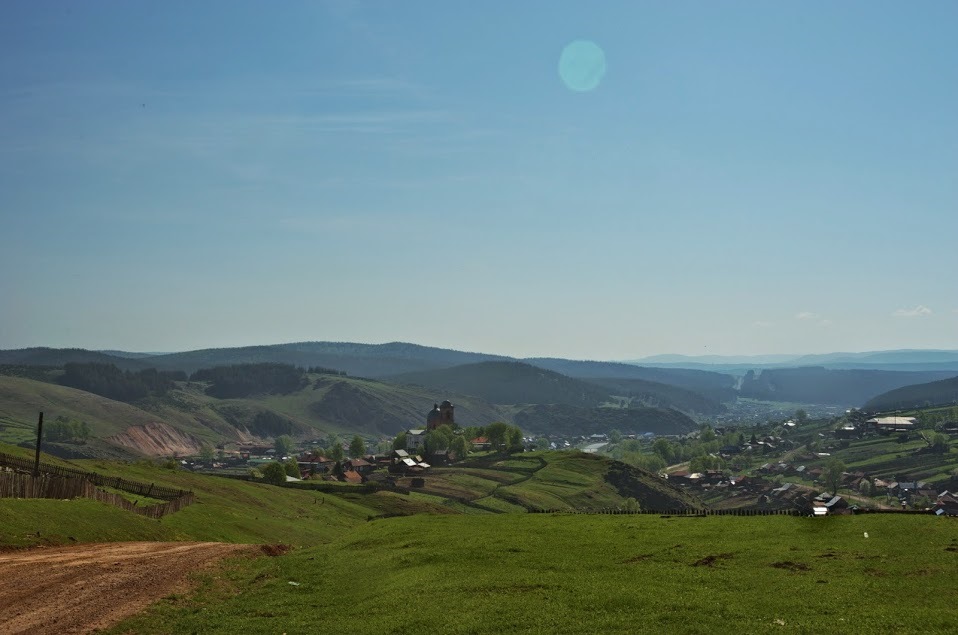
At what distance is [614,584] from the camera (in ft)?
114

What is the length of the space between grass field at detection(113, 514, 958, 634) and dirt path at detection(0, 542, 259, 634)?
66.0 inches

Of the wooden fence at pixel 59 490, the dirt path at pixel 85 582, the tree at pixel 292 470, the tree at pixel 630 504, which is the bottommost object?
the tree at pixel 630 504

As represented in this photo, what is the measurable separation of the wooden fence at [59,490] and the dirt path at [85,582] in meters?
11.0

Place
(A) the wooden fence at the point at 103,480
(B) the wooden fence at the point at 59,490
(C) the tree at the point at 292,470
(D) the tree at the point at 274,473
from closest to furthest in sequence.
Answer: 1. (B) the wooden fence at the point at 59,490
2. (A) the wooden fence at the point at 103,480
3. (D) the tree at the point at 274,473
4. (C) the tree at the point at 292,470

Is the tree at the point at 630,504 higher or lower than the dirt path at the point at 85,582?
lower

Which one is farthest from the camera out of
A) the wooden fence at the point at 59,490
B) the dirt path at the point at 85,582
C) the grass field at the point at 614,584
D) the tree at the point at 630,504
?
the tree at the point at 630,504

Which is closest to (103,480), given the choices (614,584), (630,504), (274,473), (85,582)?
(85,582)

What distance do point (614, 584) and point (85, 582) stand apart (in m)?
23.3

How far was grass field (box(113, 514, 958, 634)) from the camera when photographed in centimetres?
2869

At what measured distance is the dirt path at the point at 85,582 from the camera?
3077 cm

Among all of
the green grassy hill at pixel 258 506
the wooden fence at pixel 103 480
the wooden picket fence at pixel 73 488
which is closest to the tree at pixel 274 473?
the green grassy hill at pixel 258 506

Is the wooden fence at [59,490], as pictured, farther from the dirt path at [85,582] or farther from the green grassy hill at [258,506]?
the dirt path at [85,582]

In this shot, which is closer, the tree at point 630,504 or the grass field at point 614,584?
the grass field at point 614,584

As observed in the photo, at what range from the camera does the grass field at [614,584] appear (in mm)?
28688
